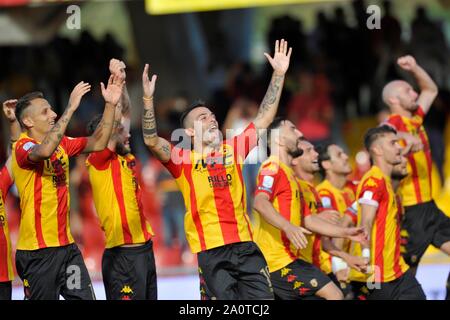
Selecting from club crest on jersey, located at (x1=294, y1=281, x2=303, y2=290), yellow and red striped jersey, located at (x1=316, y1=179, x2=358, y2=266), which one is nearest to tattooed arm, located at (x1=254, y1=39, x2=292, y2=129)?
club crest on jersey, located at (x1=294, y1=281, x2=303, y2=290)

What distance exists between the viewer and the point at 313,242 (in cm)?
1055

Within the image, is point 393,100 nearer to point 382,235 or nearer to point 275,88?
point 382,235

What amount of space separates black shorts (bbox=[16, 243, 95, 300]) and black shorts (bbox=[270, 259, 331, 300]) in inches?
73.4

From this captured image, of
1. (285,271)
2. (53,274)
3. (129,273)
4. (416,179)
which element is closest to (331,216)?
(285,271)

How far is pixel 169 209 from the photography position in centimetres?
1702

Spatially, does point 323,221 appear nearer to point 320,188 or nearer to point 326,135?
point 320,188

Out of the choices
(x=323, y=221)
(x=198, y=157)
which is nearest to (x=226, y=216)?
(x=198, y=157)

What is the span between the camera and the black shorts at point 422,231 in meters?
11.4

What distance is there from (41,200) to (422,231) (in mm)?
4328

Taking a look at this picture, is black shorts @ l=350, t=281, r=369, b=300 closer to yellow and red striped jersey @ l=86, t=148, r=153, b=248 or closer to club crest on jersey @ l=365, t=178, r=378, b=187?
club crest on jersey @ l=365, t=178, r=378, b=187

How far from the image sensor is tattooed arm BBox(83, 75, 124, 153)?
9.01 meters

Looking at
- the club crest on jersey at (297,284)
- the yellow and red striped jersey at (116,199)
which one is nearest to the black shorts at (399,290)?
the club crest on jersey at (297,284)

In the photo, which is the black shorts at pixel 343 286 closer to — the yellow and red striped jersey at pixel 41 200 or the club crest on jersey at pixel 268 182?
the club crest on jersey at pixel 268 182
